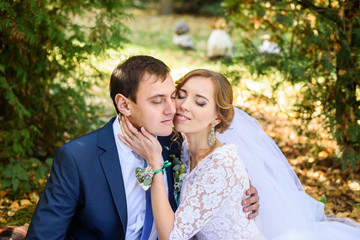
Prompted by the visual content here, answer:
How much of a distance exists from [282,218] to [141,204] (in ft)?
3.85

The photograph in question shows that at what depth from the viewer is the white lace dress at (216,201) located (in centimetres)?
246

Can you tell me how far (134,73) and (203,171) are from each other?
83 centimetres

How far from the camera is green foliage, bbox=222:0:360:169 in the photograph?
3867 millimetres

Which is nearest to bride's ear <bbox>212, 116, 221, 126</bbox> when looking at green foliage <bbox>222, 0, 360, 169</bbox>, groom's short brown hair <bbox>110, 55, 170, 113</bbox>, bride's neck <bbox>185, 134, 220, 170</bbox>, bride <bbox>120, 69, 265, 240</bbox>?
bride <bbox>120, 69, 265, 240</bbox>

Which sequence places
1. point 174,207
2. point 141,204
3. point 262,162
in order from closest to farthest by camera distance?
point 141,204, point 174,207, point 262,162

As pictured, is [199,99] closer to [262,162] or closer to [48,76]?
[262,162]

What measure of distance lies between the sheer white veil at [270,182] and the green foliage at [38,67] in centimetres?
174

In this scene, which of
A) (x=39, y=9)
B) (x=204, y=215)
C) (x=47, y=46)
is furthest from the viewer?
(x=47, y=46)

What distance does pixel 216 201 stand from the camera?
2.49 meters

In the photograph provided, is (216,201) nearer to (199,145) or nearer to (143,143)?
(199,145)

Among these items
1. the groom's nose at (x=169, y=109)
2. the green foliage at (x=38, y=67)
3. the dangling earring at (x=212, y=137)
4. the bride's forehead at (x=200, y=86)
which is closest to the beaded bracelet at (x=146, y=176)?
the groom's nose at (x=169, y=109)

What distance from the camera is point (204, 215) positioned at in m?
2.48

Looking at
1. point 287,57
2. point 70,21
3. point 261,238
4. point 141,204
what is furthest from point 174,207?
point 70,21

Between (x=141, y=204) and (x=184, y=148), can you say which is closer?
(x=141, y=204)
